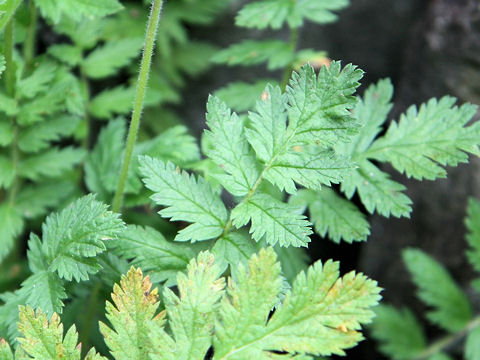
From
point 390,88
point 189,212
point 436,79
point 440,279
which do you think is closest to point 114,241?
point 189,212

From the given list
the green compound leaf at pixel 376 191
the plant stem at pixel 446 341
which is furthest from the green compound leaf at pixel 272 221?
the plant stem at pixel 446 341

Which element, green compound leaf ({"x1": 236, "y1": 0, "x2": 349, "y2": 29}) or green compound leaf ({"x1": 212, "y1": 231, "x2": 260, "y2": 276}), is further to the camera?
green compound leaf ({"x1": 236, "y1": 0, "x2": 349, "y2": 29})

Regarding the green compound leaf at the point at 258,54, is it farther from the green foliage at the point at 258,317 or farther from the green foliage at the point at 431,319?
the green foliage at the point at 258,317

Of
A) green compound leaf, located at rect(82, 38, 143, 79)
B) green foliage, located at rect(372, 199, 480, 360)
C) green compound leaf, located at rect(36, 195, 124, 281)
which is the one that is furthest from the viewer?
green foliage, located at rect(372, 199, 480, 360)

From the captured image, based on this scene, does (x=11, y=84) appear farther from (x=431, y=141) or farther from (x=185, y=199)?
(x=431, y=141)

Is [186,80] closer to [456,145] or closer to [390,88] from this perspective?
[390,88]

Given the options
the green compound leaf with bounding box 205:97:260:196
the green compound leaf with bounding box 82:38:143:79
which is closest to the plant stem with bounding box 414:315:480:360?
the green compound leaf with bounding box 205:97:260:196

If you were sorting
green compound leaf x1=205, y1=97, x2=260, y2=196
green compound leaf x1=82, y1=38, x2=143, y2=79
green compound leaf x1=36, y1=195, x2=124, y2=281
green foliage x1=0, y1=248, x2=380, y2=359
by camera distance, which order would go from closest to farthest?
green foliage x1=0, y1=248, x2=380, y2=359
green compound leaf x1=36, y1=195, x2=124, y2=281
green compound leaf x1=205, y1=97, x2=260, y2=196
green compound leaf x1=82, y1=38, x2=143, y2=79

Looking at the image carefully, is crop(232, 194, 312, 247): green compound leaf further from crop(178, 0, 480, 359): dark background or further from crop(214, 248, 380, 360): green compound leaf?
crop(178, 0, 480, 359): dark background
